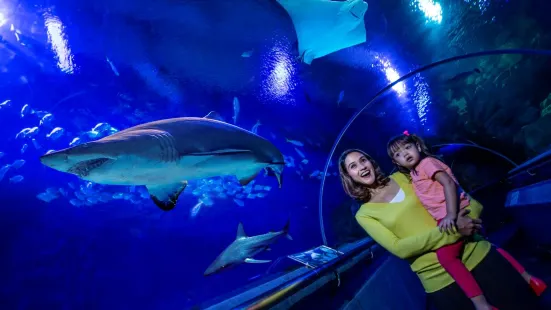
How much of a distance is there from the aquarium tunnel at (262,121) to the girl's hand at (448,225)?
0.08 m

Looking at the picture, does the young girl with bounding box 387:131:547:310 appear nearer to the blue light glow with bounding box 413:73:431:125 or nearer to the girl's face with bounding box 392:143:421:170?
the girl's face with bounding box 392:143:421:170

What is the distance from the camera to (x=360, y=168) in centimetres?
170

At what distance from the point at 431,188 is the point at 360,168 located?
44 cm

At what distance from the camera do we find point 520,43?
203 inches

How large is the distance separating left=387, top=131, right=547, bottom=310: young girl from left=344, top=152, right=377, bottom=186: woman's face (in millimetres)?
275

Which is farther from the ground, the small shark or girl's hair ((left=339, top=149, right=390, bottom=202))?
girl's hair ((left=339, top=149, right=390, bottom=202))

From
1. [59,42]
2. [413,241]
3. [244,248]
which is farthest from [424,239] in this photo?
[59,42]

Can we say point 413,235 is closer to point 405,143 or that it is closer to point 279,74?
point 405,143

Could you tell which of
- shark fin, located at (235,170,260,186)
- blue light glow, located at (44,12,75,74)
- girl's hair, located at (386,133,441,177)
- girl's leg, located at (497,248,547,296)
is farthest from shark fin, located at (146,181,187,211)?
blue light glow, located at (44,12,75,74)

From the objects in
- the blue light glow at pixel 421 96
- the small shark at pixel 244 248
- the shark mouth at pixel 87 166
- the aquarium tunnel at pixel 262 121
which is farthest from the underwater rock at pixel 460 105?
the shark mouth at pixel 87 166

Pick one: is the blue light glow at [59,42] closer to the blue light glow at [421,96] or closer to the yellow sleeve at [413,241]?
the yellow sleeve at [413,241]

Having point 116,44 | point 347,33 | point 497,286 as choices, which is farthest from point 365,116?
point 497,286

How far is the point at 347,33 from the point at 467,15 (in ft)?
6.68

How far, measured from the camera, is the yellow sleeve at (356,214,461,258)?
141 centimetres
